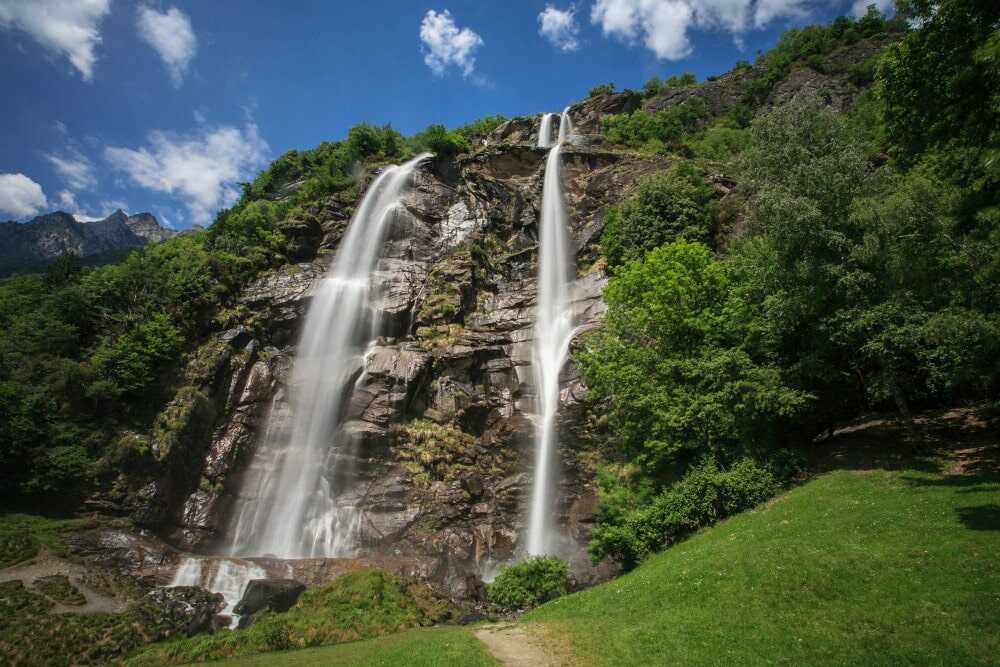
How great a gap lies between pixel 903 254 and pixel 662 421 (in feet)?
32.9

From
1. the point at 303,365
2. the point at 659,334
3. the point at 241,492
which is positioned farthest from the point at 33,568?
the point at 659,334

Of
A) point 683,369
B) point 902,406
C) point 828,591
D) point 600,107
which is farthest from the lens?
point 600,107

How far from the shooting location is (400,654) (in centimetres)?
1319

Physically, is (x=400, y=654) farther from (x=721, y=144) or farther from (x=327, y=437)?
(x=721, y=144)

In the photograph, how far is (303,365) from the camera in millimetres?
36469

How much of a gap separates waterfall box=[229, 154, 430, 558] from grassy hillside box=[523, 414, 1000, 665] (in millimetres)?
18550

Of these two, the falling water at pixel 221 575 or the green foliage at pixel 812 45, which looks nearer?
the falling water at pixel 221 575

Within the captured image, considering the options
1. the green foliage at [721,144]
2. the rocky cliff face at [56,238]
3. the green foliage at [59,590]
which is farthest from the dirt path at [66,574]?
the rocky cliff face at [56,238]

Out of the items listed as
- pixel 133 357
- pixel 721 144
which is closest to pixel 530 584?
pixel 133 357

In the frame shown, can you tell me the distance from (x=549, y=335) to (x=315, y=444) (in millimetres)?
17243

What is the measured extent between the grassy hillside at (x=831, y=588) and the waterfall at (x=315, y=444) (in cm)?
1855

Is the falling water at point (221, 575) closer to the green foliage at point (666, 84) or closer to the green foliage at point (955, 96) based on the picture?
the green foliage at point (955, 96)

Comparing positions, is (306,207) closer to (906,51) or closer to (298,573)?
(298,573)

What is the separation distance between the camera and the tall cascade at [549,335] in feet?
92.0
